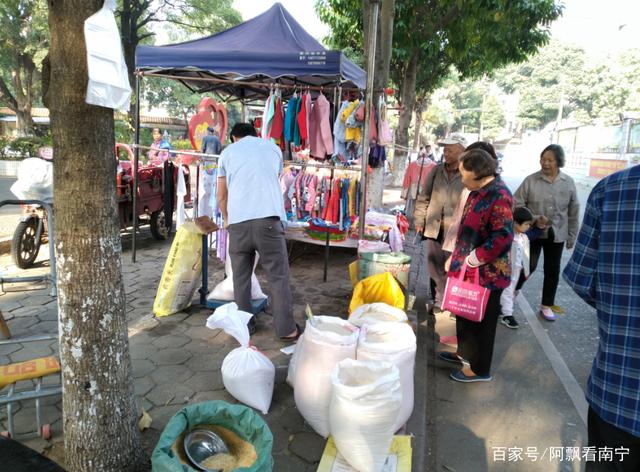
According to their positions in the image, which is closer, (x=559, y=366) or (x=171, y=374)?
(x=171, y=374)

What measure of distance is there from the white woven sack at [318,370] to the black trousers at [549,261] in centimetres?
287

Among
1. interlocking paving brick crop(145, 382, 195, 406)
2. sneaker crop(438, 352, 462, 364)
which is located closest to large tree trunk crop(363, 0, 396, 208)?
sneaker crop(438, 352, 462, 364)

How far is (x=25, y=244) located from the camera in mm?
5598

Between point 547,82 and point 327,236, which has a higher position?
point 547,82

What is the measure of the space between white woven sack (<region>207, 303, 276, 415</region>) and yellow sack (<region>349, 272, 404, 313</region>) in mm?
1140

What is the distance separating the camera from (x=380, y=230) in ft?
18.6

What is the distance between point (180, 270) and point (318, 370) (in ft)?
6.86

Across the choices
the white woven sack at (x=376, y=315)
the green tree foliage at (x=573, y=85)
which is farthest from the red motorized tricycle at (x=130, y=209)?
the green tree foliage at (x=573, y=85)

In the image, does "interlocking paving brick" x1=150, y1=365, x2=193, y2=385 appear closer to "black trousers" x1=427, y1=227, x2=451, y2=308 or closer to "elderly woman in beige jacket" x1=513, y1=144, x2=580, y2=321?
"black trousers" x1=427, y1=227, x2=451, y2=308

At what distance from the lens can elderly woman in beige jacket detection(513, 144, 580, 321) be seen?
4426mm

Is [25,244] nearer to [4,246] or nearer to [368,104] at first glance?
[4,246]

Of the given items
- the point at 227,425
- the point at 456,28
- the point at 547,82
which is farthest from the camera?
the point at 547,82

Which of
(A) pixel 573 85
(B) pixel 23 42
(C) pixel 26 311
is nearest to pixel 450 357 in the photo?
(C) pixel 26 311

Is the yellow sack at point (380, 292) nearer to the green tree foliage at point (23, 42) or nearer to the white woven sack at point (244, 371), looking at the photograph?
the white woven sack at point (244, 371)
